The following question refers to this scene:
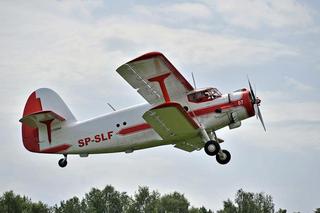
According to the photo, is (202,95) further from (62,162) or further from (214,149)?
(62,162)

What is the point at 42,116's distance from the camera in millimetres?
22219

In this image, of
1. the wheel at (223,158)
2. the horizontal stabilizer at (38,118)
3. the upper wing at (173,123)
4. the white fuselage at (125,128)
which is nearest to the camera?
the upper wing at (173,123)

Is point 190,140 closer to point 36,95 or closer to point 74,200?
point 36,95

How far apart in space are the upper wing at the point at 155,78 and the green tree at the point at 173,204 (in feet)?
143

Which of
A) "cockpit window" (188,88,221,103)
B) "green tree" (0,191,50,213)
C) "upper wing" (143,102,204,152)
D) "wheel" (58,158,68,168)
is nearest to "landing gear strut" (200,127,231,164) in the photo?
"upper wing" (143,102,204,152)

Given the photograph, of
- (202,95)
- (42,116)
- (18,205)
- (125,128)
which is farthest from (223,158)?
(18,205)

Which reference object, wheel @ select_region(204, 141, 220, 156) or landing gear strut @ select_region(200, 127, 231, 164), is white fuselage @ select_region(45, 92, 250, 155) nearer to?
landing gear strut @ select_region(200, 127, 231, 164)

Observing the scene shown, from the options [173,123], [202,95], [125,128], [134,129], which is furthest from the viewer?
[125,128]

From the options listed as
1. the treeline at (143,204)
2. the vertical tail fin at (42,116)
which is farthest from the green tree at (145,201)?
the vertical tail fin at (42,116)

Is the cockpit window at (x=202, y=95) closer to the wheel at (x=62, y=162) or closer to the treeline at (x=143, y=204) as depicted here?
the wheel at (x=62, y=162)

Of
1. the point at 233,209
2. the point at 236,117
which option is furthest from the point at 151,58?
the point at 233,209

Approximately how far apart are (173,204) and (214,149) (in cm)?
4525

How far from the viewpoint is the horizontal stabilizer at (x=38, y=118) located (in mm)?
21969

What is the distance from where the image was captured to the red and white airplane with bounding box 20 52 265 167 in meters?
20.3
